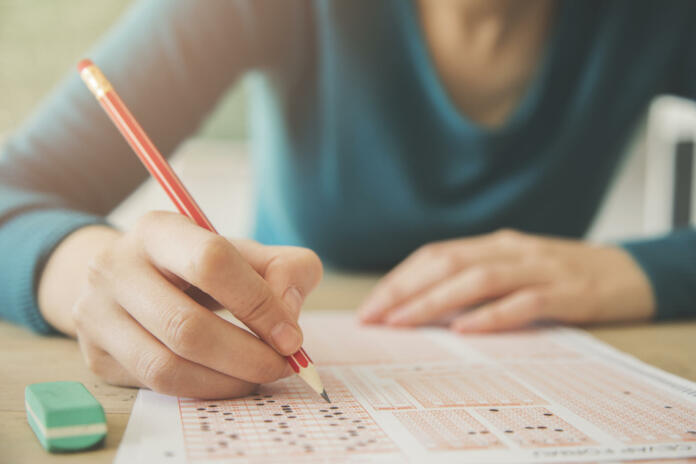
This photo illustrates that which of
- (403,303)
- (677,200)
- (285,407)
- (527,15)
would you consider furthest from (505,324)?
(677,200)

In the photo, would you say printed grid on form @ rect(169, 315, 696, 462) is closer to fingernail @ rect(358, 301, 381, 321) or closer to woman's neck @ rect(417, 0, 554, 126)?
fingernail @ rect(358, 301, 381, 321)

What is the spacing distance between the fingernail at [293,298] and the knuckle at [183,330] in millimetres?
58

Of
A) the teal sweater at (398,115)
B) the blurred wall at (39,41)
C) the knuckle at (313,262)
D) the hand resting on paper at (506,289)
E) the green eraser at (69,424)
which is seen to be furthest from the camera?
the blurred wall at (39,41)

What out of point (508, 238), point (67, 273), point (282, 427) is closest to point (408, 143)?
point (508, 238)

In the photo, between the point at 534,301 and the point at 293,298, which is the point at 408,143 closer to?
the point at 534,301

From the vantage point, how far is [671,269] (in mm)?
717

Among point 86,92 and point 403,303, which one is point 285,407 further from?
point 86,92

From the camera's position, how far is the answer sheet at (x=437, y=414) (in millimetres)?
312

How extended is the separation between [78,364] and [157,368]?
0.13 metres

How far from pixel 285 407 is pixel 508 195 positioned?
0.68 meters

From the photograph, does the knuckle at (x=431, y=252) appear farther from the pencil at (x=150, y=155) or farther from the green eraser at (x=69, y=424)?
the green eraser at (x=69, y=424)

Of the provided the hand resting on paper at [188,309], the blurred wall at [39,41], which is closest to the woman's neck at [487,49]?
the hand resting on paper at [188,309]

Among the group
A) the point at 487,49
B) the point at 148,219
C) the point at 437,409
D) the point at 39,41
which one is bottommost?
the point at 437,409

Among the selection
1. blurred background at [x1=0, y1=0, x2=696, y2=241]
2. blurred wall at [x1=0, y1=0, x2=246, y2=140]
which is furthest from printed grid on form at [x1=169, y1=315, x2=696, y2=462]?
blurred wall at [x1=0, y1=0, x2=246, y2=140]
